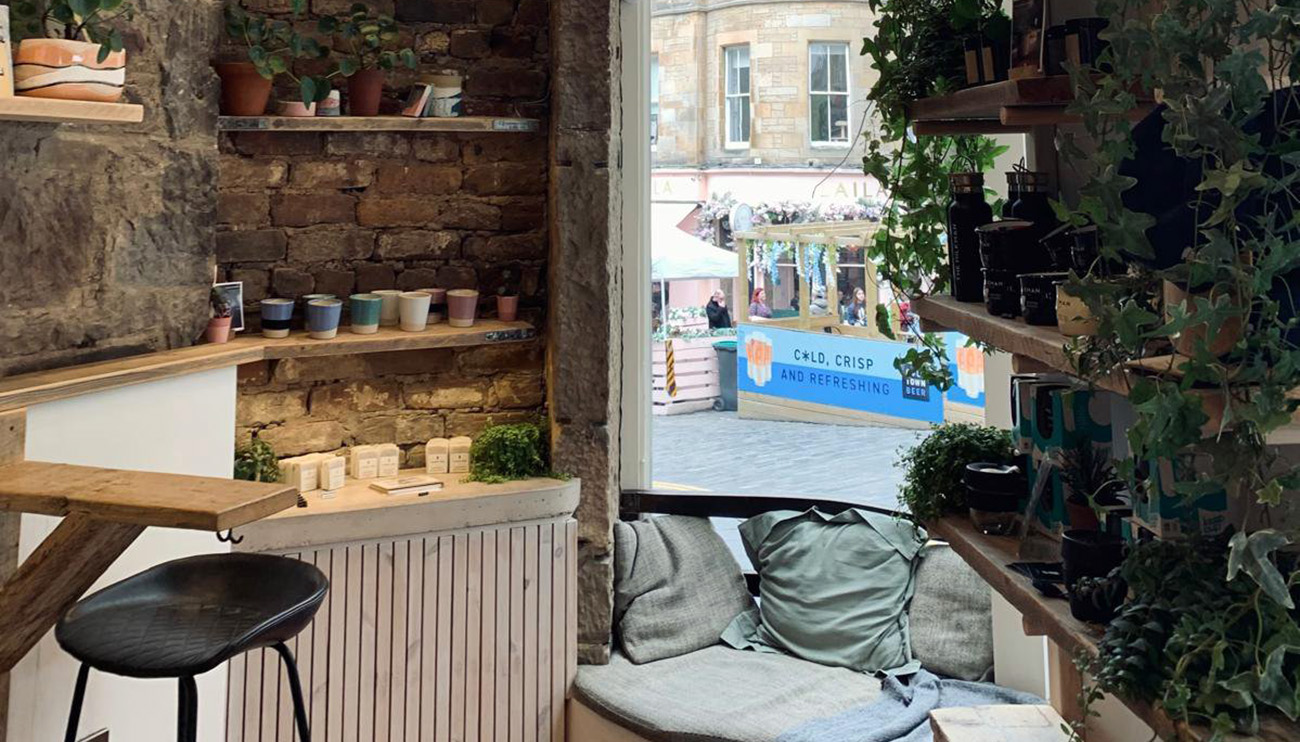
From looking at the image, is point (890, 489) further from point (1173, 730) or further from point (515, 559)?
point (1173, 730)

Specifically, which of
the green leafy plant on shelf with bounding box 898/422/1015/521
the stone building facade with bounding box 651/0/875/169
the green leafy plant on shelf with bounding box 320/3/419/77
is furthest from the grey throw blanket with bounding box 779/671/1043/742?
the green leafy plant on shelf with bounding box 320/3/419/77

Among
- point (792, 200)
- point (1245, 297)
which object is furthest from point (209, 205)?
point (1245, 297)

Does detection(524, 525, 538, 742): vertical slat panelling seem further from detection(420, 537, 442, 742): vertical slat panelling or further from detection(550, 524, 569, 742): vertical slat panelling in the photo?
detection(420, 537, 442, 742): vertical slat panelling

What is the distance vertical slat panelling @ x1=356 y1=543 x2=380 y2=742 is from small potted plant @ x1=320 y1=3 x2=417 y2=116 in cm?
146

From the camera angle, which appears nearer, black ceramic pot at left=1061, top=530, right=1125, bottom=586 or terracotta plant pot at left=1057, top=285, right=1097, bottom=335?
terracotta plant pot at left=1057, top=285, right=1097, bottom=335

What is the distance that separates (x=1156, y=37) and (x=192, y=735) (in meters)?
1.83

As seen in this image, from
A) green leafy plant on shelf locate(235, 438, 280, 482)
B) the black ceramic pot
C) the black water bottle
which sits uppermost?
the black water bottle

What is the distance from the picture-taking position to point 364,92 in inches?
138

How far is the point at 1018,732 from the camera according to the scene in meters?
2.35

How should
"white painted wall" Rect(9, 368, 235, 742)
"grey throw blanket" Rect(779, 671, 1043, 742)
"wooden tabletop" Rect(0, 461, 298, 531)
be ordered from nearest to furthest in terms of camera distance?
"wooden tabletop" Rect(0, 461, 298, 531), "white painted wall" Rect(9, 368, 235, 742), "grey throw blanket" Rect(779, 671, 1043, 742)

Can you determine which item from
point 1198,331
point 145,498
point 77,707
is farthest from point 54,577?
point 1198,331

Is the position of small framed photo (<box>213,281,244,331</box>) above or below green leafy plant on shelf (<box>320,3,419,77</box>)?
below

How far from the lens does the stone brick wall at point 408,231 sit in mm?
3557

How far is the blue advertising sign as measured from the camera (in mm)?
4090
